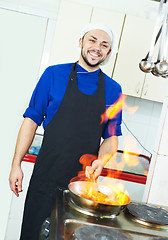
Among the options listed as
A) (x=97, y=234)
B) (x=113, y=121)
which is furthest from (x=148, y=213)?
(x=113, y=121)

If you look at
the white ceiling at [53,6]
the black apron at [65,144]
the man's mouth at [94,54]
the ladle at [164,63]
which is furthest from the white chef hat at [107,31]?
the white ceiling at [53,6]

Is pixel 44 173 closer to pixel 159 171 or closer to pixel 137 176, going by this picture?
pixel 159 171

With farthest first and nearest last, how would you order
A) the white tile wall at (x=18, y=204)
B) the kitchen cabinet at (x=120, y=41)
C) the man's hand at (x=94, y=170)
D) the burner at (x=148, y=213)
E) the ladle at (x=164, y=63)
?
the kitchen cabinet at (x=120, y=41) → the white tile wall at (x=18, y=204) → the man's hand at (x=94, y=170) → the ladle at (x=164, y=63) → the burner at (x=148, y=213)

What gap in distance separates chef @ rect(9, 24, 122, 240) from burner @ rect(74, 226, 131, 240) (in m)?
0.56

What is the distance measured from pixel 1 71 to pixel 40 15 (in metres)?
0.62

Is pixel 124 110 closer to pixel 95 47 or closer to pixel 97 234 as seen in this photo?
pixel 95 47

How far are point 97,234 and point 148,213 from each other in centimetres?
28

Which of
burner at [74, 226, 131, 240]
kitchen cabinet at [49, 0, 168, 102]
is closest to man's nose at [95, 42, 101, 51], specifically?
kitchen cabinet at [49, 0, 168, 102]

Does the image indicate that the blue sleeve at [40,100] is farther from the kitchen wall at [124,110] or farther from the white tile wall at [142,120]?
the white tile wall at [142,120]

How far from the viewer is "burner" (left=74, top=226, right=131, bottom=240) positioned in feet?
2.13

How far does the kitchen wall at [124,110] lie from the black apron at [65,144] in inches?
45.7

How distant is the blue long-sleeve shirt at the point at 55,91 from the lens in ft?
4.52

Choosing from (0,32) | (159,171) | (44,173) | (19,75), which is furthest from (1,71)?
(159,171)

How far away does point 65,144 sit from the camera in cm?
133
